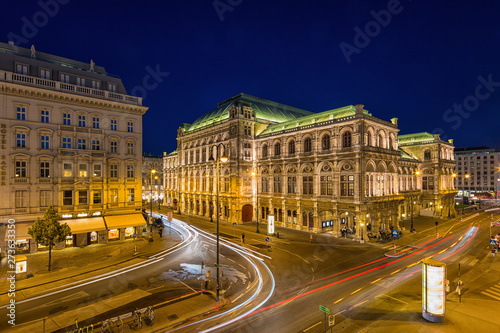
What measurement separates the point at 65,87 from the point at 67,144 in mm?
7315

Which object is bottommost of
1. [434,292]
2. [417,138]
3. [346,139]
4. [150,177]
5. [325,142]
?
[434,292]

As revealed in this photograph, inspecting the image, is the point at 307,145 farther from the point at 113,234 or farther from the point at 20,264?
the point at 20,264

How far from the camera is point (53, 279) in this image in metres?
22.7

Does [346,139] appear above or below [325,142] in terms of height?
above

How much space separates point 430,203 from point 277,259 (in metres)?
51.1

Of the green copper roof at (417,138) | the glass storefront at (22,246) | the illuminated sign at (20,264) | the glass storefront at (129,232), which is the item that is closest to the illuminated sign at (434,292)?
the illuminated sign at (20,264)

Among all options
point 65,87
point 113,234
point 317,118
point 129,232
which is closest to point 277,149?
point 317,118

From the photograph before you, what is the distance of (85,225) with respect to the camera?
33.0 metres

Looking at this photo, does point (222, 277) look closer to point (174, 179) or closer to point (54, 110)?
point (54, 110)

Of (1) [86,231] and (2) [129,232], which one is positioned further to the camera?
(2) [129,232]

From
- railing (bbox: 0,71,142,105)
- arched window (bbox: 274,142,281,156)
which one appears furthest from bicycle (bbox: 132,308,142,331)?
arched window (bbox: 274,142,281,156)

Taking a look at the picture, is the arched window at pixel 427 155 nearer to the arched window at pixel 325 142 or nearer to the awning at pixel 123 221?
the arched window at pixel 325 142

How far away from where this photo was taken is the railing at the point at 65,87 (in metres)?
30.7

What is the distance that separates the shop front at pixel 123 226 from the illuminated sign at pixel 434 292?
32536mm
